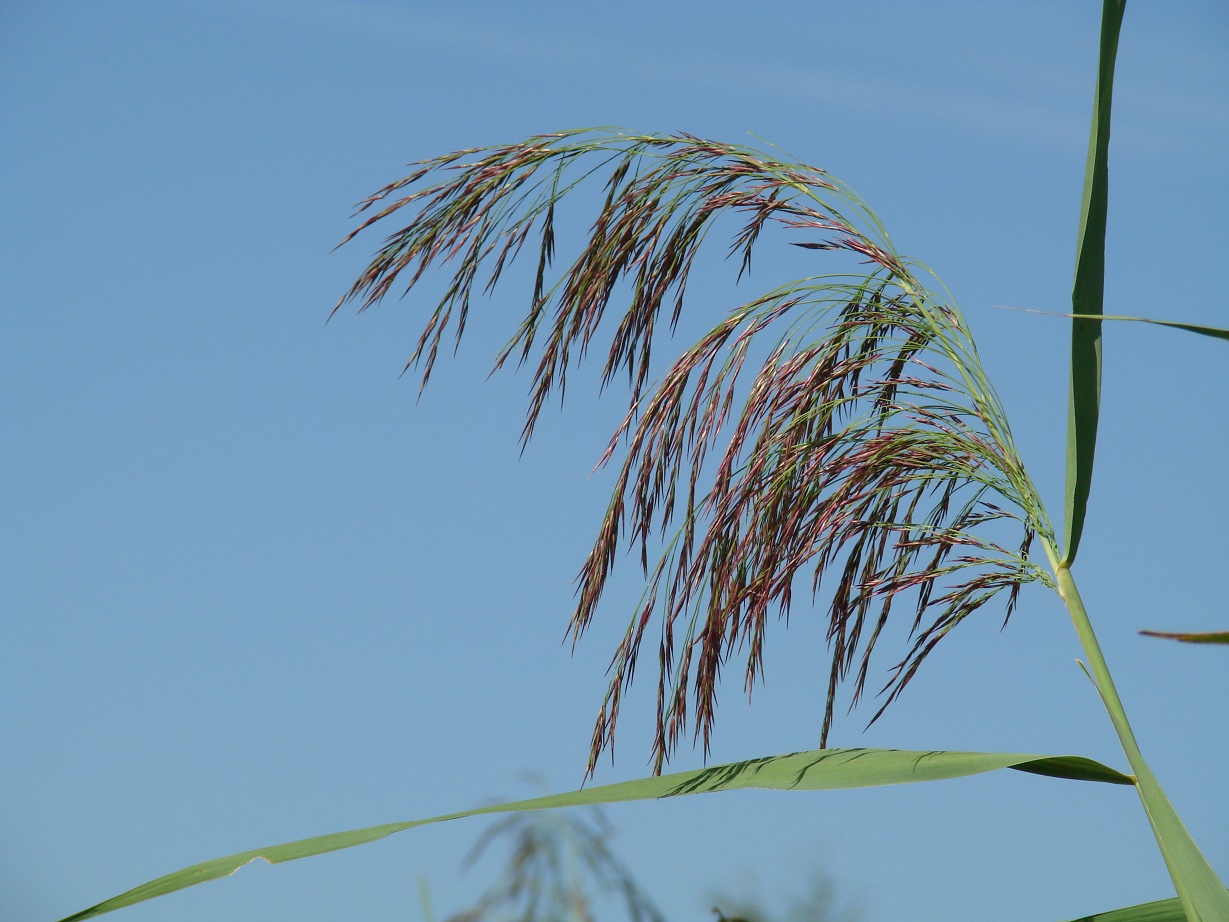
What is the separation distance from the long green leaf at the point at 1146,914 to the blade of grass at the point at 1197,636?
0.46 metres

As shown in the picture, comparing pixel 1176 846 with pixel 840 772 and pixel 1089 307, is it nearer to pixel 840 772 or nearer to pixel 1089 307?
pixel 840 772

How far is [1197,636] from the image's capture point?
71cm

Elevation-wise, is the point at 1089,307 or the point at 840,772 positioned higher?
the point at 1089,307

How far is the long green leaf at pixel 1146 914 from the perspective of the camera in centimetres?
107

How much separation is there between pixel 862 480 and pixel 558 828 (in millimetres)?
1125

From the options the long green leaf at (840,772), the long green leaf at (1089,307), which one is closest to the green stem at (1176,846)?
the long green leaf at (840,772)

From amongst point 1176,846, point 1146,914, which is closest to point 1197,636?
point 1176,846

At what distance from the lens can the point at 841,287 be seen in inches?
68.6

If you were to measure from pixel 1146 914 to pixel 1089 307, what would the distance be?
0.62 m

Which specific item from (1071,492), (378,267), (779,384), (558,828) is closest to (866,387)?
(779,384)

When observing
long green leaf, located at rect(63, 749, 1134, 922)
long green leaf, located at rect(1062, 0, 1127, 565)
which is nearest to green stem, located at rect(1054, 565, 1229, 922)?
long green leaf, located at rect(63, 749, 1134, 922)

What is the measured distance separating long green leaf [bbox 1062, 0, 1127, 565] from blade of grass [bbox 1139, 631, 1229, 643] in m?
0.51

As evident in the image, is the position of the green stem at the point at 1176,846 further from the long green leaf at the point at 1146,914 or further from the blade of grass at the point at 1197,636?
the blade of grass at the point at 1197,636

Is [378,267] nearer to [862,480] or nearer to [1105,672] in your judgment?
[862,480]
